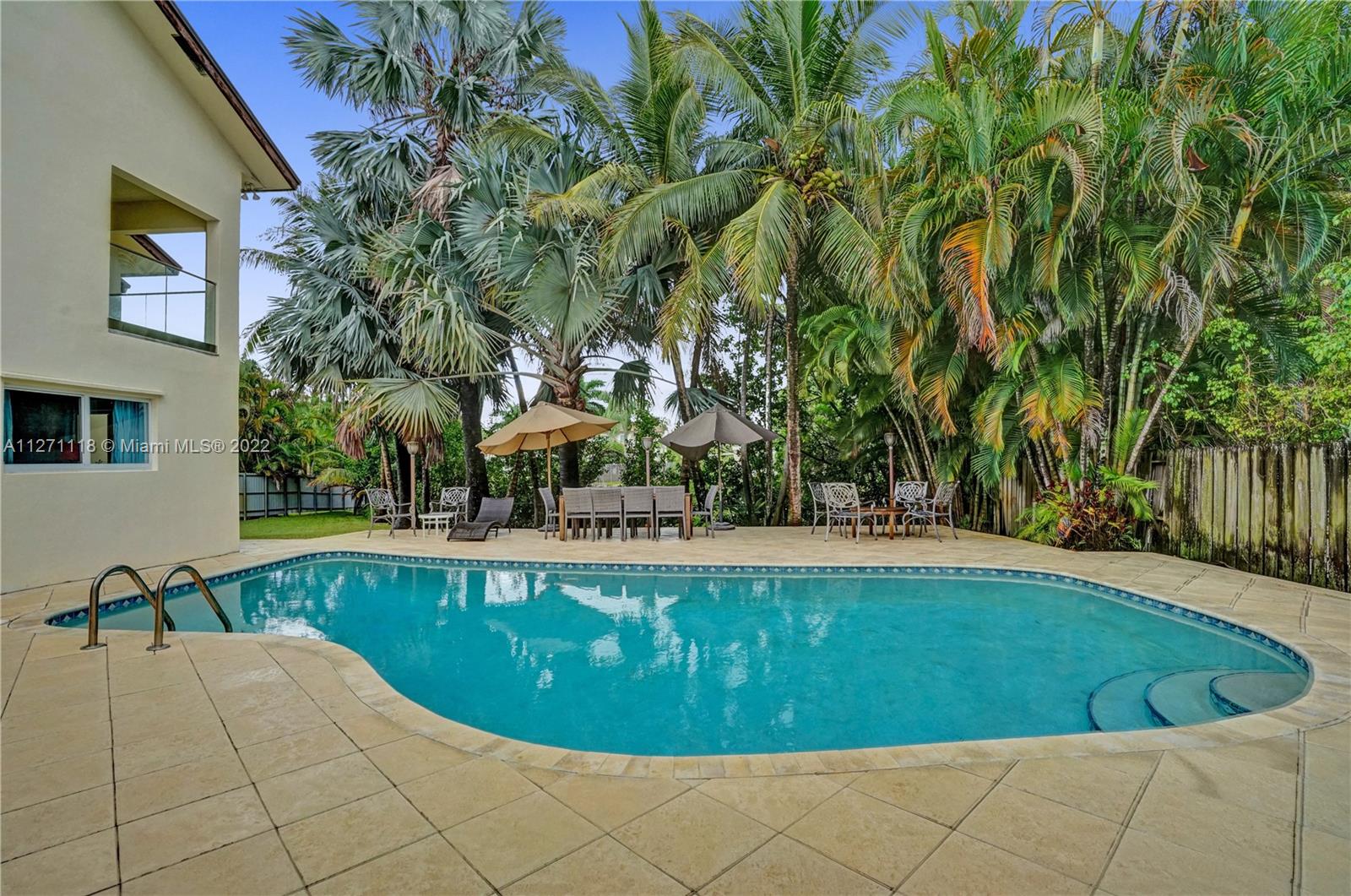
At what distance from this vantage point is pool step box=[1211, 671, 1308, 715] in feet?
12.5

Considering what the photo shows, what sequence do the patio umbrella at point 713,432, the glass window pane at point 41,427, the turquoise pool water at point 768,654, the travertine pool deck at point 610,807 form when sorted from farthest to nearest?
the patio umbrella at point 713,432, the glass window pane at point 41,427, the turquoise pool water at point 768,654, the travertine pool deck at point 610,807

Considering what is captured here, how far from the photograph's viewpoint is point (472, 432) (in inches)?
550

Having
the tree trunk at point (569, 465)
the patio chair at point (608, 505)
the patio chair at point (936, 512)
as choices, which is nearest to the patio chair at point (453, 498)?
the tree trunk at point (569, 465)

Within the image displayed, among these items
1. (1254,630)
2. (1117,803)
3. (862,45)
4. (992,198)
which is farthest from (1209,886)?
(862,45)

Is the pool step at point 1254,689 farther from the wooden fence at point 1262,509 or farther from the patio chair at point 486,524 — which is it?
the patio chair at point 486,524

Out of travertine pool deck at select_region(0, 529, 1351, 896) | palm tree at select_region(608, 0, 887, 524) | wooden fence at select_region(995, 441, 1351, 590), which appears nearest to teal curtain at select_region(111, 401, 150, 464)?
travertine pool deck at select_region(0, 529, 1351, 896)

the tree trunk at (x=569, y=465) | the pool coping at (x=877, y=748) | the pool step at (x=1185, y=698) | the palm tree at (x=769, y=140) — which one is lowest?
the pool step at (x=1185, y=698)

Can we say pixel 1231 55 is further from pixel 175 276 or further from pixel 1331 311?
pixel 175 276

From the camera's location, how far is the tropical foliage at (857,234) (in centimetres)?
730

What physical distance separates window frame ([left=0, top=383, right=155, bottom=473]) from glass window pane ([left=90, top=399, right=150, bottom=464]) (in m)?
0.03

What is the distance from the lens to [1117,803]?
2387mm

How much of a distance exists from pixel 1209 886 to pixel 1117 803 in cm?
48

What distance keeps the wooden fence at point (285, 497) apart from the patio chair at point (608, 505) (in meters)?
9.93

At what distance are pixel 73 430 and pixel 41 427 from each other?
0.36 metres
